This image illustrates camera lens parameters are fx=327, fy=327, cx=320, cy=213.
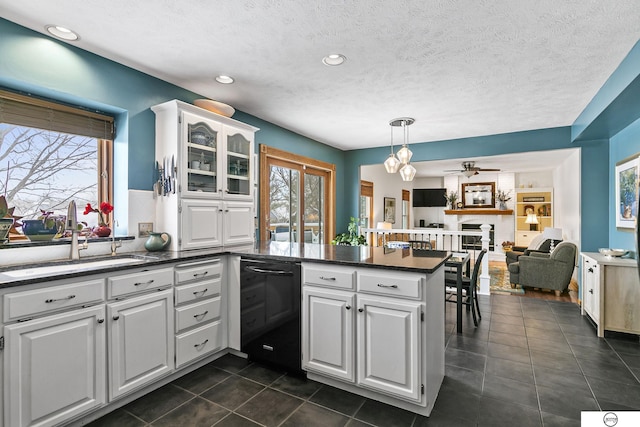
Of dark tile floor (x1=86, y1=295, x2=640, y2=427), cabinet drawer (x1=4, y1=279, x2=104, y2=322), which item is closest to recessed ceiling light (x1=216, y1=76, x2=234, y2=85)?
cabinet drawer (x1=4, y1=279, x2=104, y2=322)

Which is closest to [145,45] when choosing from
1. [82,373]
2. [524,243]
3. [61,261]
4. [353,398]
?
[61,261]

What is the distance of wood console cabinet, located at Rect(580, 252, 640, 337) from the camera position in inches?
124

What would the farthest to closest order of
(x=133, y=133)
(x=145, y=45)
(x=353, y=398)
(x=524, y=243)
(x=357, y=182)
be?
(x=524, y=243), (x=357, y=182), (x=133, y=133), (x=145, y=45), (x=353, y=398)

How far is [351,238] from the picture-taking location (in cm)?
563

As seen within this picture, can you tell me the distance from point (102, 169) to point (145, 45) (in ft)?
3.56

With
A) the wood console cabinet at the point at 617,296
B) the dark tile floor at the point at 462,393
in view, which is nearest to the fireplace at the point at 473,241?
the wood console cabinet at the point at 617,296

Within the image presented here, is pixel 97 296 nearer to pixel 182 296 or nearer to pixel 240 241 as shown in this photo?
pixel 182 296

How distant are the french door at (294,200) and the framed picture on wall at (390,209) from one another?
11.0 ft

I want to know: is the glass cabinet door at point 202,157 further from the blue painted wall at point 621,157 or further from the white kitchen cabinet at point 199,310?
the blue painted wall at point 621,157

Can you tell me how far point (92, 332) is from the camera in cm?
189

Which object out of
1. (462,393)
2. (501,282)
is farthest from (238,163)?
(501,282)

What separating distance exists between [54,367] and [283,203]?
10.6 feet

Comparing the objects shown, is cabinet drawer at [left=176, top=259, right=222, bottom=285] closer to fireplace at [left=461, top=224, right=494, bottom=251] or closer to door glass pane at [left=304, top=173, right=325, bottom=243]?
door glass pane at [left=304, top=173, right=325, bottom=243]

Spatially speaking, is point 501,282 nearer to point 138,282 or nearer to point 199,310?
point 199,310
